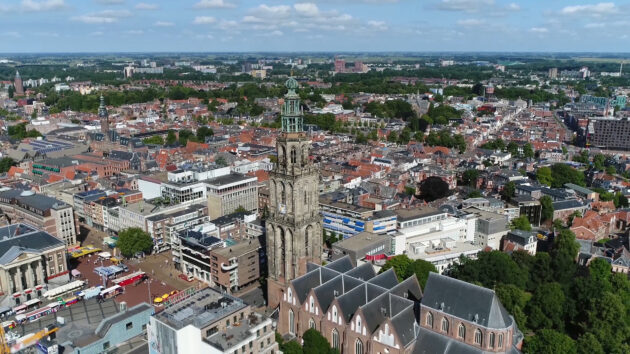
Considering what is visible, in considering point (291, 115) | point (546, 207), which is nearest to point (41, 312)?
point (291, 115)

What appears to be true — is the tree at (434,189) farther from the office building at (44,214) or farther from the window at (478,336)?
the office building at (44,214)

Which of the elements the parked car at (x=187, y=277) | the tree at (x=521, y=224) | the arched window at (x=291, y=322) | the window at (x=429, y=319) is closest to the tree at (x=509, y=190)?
the tree at (x=521, y=224)

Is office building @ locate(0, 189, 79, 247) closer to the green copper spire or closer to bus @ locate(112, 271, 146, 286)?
bus @ locate(112, 271, 146, 286)

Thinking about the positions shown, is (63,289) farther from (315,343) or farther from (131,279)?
(315,343)

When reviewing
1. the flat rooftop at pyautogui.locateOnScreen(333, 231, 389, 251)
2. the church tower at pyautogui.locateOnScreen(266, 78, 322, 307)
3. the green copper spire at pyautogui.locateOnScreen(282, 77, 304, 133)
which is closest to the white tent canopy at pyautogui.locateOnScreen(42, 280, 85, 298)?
the church tower at pyautogui.locateOnScreen(266, 78, 322, 307)

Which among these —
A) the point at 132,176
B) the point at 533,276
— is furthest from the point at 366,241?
the point at 132,176
